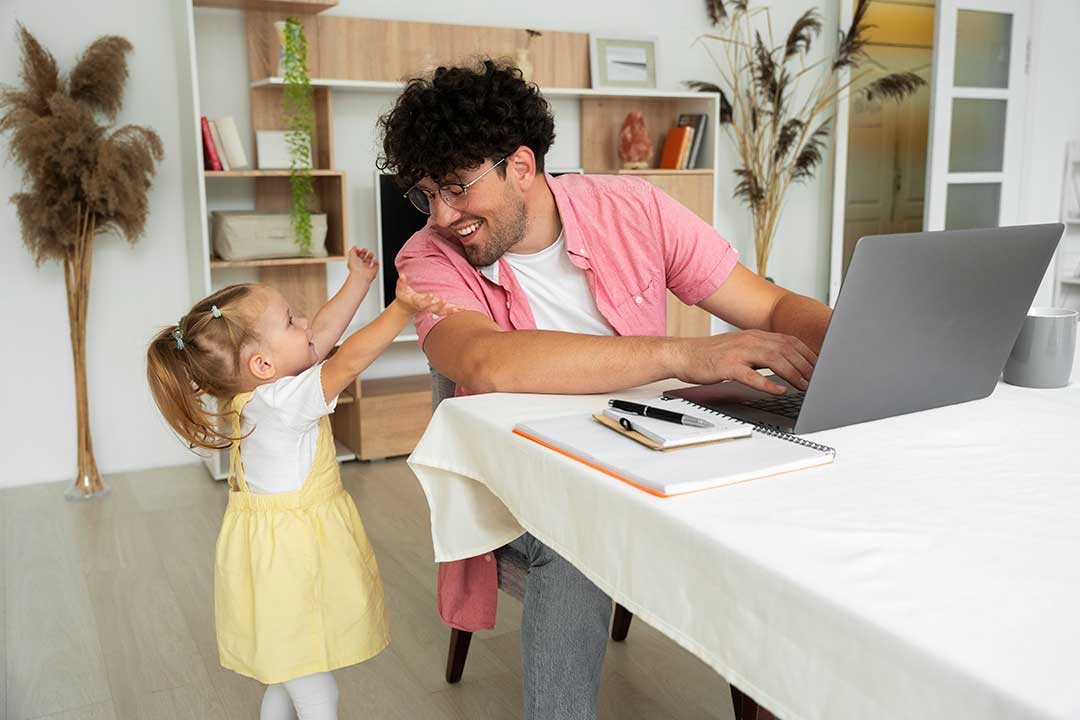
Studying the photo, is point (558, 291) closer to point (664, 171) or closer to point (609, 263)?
point (609, 263)

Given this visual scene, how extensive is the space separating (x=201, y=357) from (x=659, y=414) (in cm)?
74

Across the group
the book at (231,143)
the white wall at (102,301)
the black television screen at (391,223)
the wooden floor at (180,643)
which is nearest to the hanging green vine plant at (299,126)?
the book at (231,143)

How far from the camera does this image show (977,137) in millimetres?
4797

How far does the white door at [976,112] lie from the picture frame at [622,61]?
152cm

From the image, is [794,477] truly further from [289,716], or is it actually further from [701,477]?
[289,716]

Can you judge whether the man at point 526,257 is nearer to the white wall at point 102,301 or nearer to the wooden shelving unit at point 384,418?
the wooden shelving unit at point 384,418

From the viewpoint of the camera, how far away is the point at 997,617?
0.64 m

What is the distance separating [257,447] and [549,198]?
710 mm

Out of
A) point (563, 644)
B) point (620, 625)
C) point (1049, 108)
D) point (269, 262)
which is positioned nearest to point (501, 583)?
point (563, 644)

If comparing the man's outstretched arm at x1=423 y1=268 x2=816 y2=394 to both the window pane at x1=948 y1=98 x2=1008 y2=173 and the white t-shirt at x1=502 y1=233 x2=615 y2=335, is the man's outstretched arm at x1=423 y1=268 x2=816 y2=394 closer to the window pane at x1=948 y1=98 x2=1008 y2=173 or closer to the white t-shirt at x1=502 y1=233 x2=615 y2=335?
the white t-shirt at x1=502 y1=233 x2=615 y2=335

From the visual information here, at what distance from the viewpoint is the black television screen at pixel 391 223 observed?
3596mm

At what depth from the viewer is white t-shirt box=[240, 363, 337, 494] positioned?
1421 millimetres

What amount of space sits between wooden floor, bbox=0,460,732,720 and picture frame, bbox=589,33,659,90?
203cm

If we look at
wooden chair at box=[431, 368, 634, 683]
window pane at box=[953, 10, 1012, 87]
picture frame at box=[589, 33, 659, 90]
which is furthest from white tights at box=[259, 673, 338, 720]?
window pane at box=[953, 10, 1012, 87]
